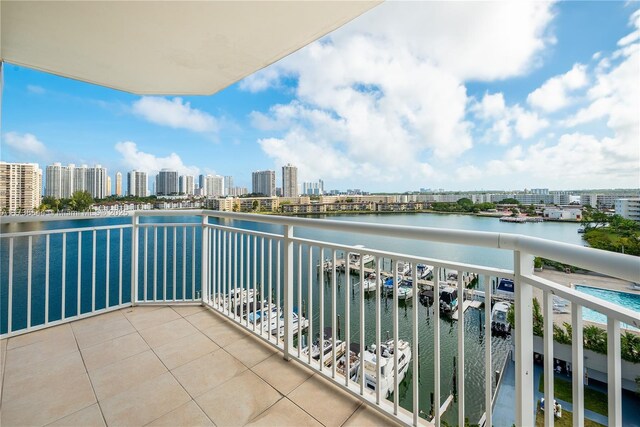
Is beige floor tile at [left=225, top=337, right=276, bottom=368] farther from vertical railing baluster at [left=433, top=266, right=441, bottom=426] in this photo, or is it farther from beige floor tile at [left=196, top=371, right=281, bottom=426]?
vertical railing baluster at [left=433, top=266, right=441, bottom=426]

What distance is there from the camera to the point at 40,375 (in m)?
1.87

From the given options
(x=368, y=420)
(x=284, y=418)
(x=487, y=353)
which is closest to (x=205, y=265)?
(x=284, y=418)

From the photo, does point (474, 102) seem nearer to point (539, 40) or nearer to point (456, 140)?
point (456, 140)

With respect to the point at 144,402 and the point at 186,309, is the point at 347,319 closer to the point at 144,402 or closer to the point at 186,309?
the point at 144,402

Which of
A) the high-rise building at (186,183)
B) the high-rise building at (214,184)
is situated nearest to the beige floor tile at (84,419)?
the high-rise building at (214,184)

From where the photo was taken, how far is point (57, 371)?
1921mm

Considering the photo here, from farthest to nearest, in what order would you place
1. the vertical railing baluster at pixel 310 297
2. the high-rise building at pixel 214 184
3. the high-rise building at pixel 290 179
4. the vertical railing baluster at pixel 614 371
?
the high-rise building at pixel 290 179 < the high-rise building at pixel 214 184 < the vertical railing baluster at pixel 310 297 < the vertical railing baluster at pixel 614 371

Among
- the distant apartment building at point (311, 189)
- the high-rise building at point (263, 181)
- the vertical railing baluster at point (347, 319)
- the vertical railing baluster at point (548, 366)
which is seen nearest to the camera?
the vertical railing baluster at point (548, 366)

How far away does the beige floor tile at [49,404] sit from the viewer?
1.51 meters

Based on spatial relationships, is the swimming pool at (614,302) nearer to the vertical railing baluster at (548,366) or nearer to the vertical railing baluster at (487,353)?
the vertical railing baluster at (548,366)

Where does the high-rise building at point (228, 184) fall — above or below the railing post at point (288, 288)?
above

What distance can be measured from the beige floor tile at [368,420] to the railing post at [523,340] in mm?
672

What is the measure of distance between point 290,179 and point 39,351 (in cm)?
1361

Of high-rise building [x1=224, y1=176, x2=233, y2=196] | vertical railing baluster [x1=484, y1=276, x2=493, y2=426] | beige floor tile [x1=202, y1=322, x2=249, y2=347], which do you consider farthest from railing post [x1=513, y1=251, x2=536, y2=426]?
high-rise building [x1=224, y1=176, x2=233, y2=196]
